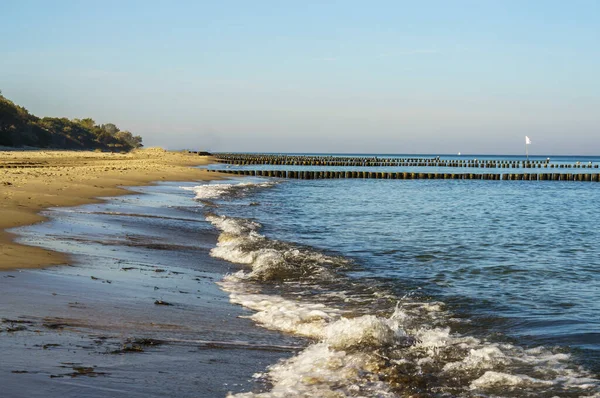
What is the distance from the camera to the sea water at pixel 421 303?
5805 mm

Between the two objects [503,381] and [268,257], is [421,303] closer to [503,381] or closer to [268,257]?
[503,381]

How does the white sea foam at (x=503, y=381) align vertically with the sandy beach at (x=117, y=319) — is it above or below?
below

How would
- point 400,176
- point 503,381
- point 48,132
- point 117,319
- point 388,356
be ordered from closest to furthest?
point 503,381 < point 388,356 < point 117,319 < point 400,176 < point 48,132

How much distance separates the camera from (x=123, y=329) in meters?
6.52

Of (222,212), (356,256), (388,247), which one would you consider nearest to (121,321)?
(356,256)

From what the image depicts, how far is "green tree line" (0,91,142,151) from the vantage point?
242 ft

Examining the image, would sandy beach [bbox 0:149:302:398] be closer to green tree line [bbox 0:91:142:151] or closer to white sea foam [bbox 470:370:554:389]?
white sea foam [bbox 470:370:554:389]

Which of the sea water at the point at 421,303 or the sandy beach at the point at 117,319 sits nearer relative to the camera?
the sandy beach at the point at 117,319

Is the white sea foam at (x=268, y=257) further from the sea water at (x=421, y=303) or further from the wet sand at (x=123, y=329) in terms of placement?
the wet sand at (x=123, y=329)

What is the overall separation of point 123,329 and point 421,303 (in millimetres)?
4759

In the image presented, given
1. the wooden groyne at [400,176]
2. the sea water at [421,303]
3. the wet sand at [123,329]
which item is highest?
the wooden groyne at [400,176]

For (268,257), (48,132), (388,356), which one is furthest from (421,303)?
(48,132)

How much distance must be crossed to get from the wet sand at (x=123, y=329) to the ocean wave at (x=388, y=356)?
1.18 ft

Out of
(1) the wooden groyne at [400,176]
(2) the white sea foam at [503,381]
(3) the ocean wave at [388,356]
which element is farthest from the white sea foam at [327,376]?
(1) the wooden groyne at [400,176]
